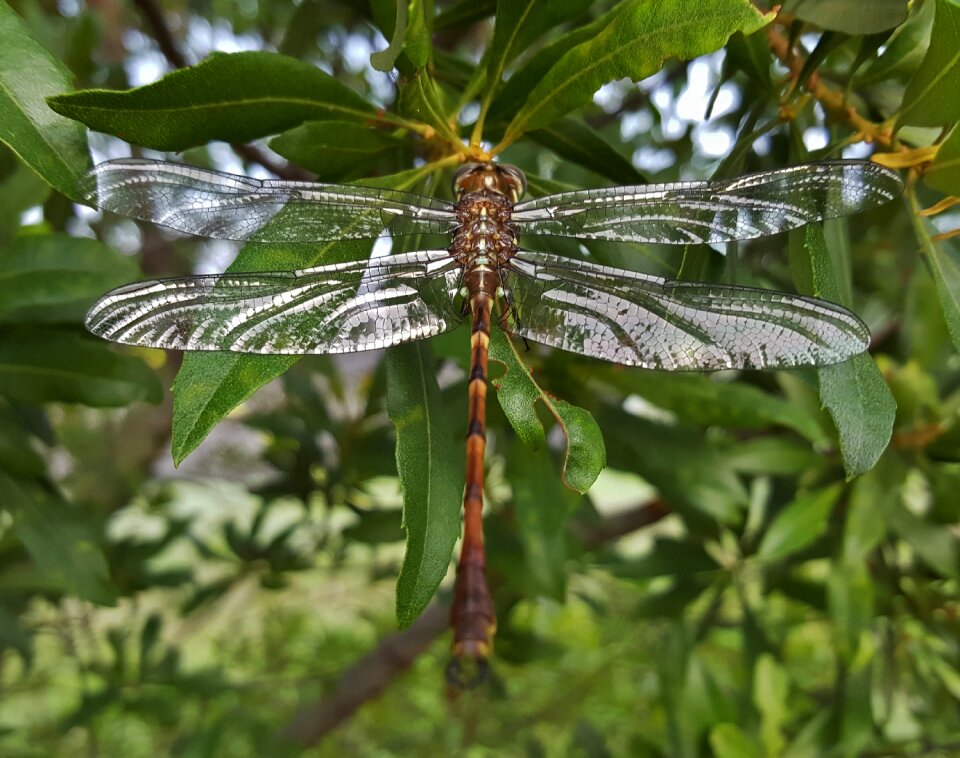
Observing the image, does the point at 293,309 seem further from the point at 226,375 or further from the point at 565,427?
the point at 565,427

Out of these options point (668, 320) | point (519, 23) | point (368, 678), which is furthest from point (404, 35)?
point (368, 678)

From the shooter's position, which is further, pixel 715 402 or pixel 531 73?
pixel 715 402

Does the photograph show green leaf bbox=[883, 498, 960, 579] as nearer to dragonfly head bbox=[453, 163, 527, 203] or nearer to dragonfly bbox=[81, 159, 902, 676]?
dragonfly bbox=[81, 159, 902, 676]

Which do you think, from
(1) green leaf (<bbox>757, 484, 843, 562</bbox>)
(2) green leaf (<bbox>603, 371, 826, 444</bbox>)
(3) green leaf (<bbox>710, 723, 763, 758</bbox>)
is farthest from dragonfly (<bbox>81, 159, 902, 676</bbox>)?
(3) green leaf (<bbox>710, 723, 763, 758</bbox>)

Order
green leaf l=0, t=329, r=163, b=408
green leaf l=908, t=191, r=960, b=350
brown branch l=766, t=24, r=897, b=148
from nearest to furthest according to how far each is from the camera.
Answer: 1. green leaf l=908, t=191, r=960, b=350
2. brown branch l=766, t=24, r=897, b=148
3. green leaf l=0, t=329, r=163, b=408

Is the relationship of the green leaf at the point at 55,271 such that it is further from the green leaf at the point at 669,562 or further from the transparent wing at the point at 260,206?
the green leaf at the point at 669,562

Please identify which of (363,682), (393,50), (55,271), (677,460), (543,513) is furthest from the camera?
(363,682)

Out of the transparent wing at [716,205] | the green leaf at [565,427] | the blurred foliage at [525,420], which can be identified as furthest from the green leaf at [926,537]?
the green leaf at [565,427]
